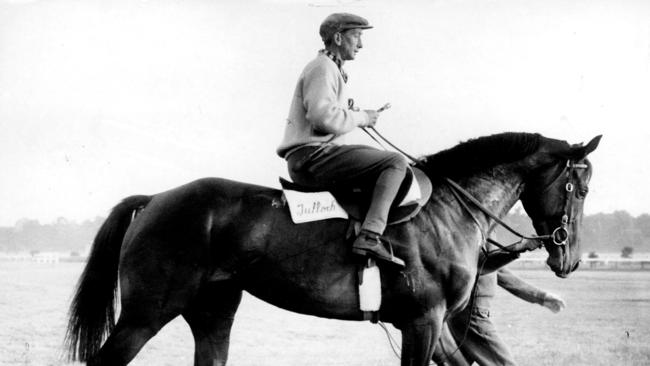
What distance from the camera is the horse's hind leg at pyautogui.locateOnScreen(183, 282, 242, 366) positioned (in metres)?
6.37

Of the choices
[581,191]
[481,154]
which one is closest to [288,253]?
[481,154]

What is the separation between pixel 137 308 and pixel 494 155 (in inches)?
132

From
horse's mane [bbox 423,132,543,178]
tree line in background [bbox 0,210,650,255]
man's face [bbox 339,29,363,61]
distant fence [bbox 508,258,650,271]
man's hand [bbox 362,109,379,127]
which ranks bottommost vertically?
tree line in background [bbox 0,210,650,255]

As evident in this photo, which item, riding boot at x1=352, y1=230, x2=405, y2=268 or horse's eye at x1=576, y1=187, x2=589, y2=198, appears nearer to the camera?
riding boot at x1=352, y1=230, x2=405, y2=268

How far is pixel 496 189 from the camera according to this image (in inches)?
249

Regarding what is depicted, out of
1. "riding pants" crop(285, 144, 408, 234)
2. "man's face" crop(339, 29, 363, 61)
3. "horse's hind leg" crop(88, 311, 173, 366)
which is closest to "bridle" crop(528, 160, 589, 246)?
"riding pants" crop(285, 144, 408, 234)

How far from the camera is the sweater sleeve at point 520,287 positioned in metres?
7.91

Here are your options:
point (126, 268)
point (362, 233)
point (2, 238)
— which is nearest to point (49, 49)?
point (126, 268)

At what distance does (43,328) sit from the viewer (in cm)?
1477

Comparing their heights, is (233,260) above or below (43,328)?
above

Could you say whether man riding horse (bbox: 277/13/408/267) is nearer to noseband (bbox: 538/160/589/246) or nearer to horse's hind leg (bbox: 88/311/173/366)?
noseband (bbox: 538/160/589/246)

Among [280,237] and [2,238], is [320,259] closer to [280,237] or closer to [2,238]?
[280,237]

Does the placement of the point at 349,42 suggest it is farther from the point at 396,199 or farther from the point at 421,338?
the point at 421,338

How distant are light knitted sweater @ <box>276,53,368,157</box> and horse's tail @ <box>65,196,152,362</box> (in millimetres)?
1516
